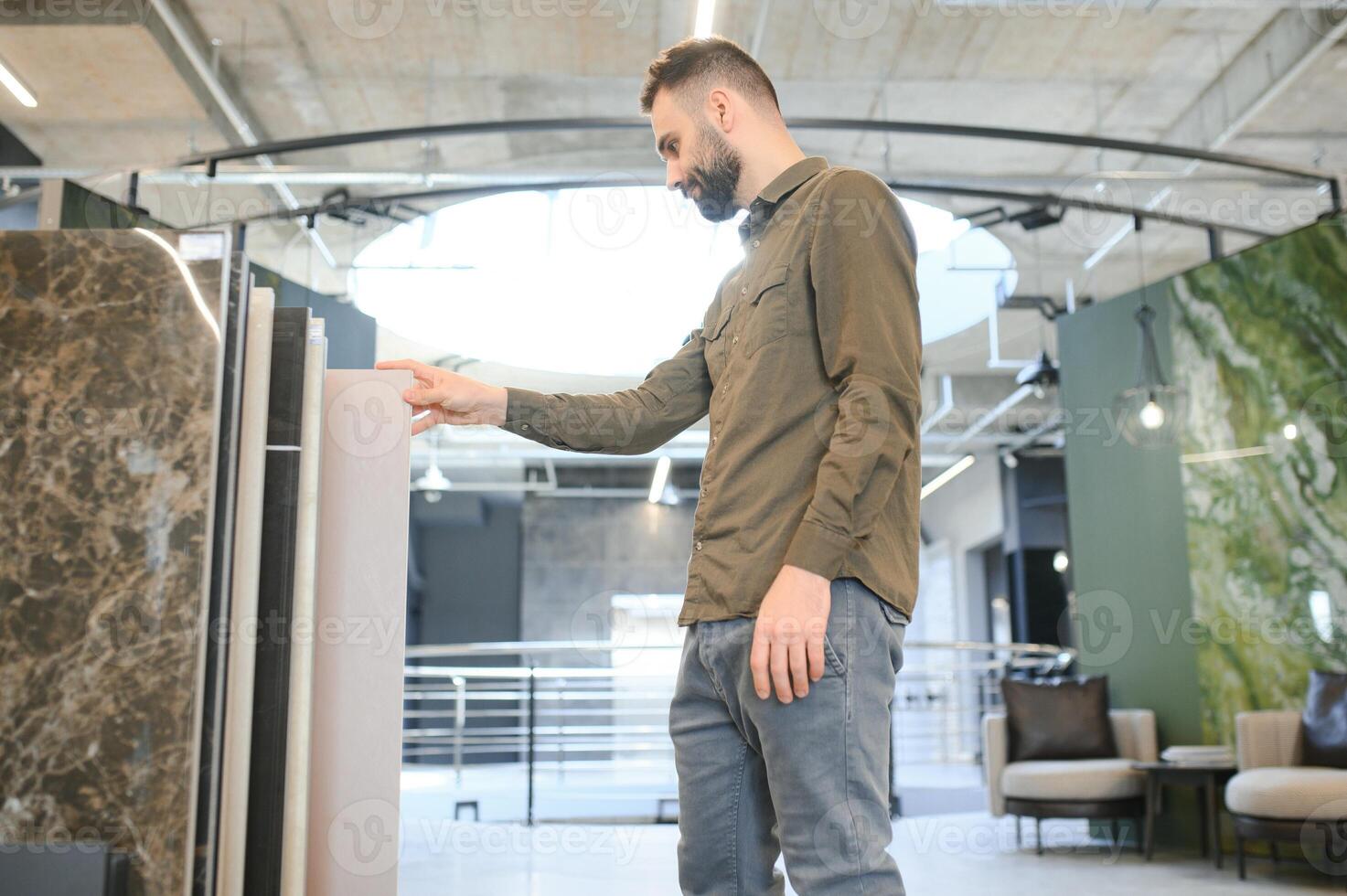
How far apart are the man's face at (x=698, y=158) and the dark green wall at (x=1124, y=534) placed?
4.76 m

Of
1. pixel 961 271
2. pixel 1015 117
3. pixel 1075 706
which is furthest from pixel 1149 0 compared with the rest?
pixel 1075 706

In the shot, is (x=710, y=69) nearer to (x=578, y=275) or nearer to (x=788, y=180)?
(x=788, y=180)

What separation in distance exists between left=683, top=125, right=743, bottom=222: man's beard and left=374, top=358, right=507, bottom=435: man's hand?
41cm

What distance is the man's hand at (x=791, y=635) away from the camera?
1164mm

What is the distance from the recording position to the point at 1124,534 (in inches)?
230

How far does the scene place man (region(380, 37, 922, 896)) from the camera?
3.83 feet

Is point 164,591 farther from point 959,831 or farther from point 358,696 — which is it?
point 959,831

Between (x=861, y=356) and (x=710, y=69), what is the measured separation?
0.48 m

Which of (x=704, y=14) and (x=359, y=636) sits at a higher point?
(x=704, y=14)
